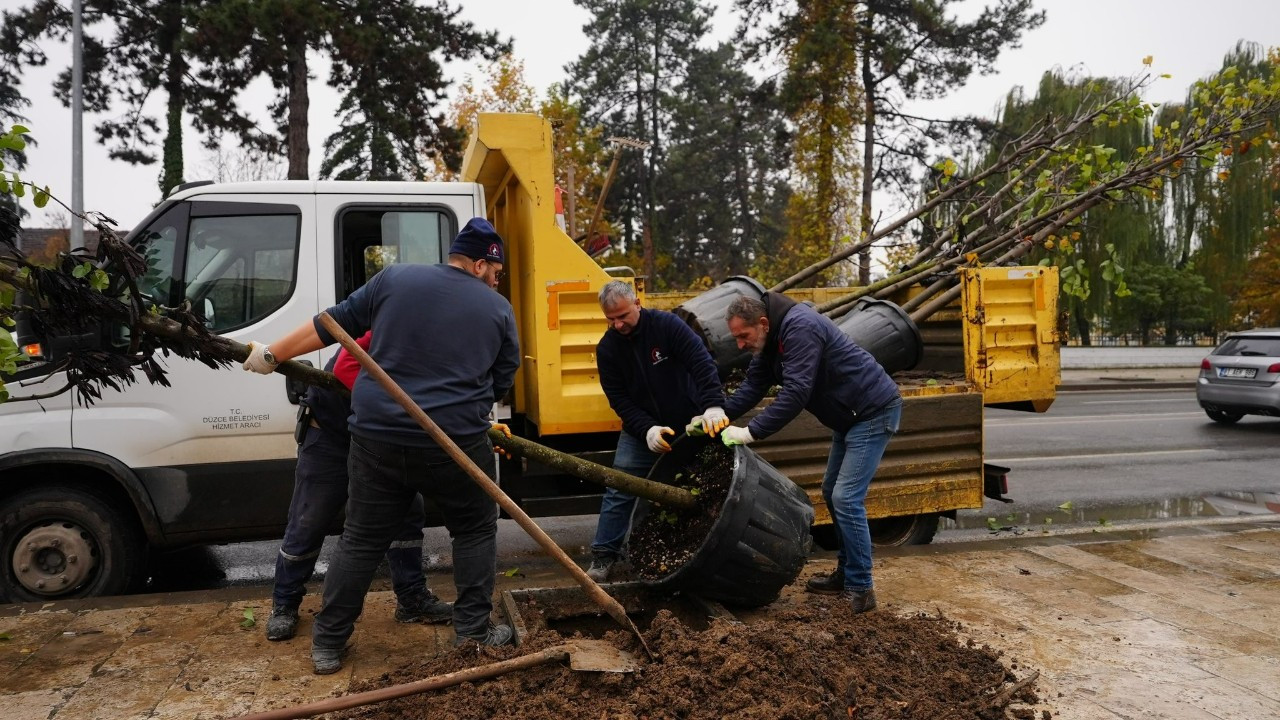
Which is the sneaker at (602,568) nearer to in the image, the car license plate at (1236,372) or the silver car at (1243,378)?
the silver car at (1243,378)

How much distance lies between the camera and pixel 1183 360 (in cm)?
2895

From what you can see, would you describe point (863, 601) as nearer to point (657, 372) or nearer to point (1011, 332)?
point (657, 372)

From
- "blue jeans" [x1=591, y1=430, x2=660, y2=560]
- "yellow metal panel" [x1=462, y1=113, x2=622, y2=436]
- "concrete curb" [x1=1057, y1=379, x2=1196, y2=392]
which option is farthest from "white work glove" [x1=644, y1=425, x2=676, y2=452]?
"concrete curb" [x1=1057, y1=379, x2=1196, y2=392]

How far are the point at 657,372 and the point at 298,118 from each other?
1642 cm

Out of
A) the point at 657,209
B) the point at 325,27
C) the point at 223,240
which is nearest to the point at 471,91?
the point at 325,27

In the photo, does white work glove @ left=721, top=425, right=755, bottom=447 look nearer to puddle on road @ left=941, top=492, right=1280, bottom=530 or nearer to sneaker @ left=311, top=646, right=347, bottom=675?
sneaker @ left=311, top=646, right=347, bottom=675

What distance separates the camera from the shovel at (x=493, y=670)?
307cm

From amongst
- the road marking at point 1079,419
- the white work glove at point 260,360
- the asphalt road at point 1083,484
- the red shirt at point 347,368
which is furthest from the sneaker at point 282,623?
the road marking at point 1079,419

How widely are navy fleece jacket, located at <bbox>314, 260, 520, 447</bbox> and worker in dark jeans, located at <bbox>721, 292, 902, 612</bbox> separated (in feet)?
4.65

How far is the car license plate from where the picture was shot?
1317 cm

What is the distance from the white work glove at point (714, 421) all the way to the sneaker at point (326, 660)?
196 centimetres

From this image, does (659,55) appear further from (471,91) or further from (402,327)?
(402,327)

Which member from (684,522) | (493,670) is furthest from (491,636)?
(684,522)

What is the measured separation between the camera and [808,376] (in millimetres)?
4488
